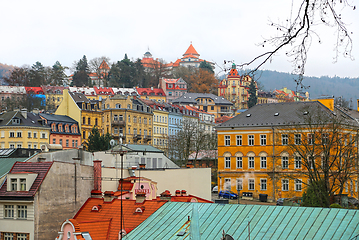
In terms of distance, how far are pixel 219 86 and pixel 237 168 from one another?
4181 inches

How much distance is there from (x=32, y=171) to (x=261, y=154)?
36167 mm

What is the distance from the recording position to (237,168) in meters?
59.0

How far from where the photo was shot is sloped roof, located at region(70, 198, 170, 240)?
24531 mm

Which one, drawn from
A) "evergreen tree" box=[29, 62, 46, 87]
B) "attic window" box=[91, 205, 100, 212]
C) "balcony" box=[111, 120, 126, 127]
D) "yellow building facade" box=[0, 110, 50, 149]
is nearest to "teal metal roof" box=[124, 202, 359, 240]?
"attic window" box=[91, 205, 100, 212]

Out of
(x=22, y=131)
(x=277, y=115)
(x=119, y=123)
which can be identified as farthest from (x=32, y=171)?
(x=119, y=123)

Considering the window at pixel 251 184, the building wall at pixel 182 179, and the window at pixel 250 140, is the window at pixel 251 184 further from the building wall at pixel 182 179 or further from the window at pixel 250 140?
the building wall at pixel 182 179

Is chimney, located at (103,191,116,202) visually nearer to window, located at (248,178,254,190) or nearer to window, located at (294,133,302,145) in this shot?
window, located at (294,133,302,145)

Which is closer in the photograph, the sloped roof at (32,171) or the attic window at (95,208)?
the sloped roof at (32,171)

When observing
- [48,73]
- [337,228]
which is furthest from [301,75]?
[48,73]

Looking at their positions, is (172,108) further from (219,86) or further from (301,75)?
(301,75)

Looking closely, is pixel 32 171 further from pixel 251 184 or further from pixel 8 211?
pixel 251 184

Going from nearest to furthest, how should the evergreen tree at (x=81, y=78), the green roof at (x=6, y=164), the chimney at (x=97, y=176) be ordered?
1. the green roof at (x=6, y=164)
2. the chimney at (x=97, y=176)
3. the evergreen tree at (x=81, y=78)

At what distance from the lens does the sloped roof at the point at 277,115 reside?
5578 centimetres

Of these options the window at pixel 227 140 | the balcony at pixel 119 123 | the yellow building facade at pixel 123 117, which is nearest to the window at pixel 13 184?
the window at pixel 227 140
